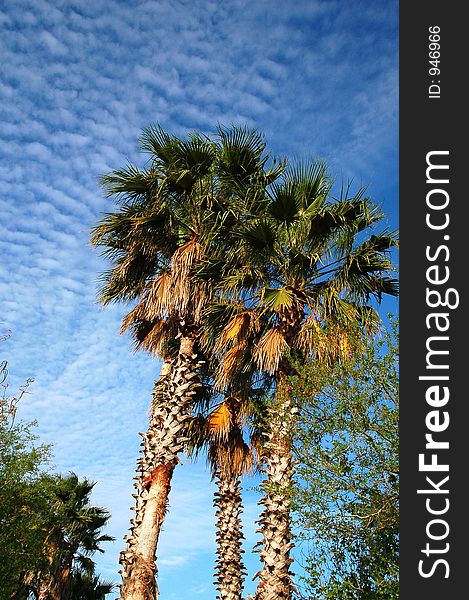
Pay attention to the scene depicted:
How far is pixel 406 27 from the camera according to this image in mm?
4816

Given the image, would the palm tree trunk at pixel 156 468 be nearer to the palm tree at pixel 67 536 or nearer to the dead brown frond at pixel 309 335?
the dead brown frond at pixel 309 335

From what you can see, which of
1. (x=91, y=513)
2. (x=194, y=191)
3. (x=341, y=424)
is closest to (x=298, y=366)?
(x=341, y=424)

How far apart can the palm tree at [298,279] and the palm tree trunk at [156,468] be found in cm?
100

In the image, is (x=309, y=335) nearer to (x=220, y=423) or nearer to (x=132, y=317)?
(x=220, y=423)

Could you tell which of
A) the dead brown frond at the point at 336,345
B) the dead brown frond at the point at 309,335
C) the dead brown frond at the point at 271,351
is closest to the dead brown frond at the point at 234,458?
the dead brown frond at the point at 271,351

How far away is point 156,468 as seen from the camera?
1103 centimetres

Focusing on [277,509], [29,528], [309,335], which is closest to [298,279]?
[309,335]

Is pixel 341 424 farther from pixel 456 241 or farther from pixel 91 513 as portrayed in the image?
pixel 91 513

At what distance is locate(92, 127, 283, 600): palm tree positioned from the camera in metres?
11.8

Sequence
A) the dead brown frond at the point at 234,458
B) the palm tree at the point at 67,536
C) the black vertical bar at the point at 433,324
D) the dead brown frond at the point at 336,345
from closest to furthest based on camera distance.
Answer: the black vertical bar at the point at 433,324, the dead brown frond at the point at 336,345, the dead brown frond at the point at 234,458, the palm tree at the point at 67,536

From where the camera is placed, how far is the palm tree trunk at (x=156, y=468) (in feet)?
33.0

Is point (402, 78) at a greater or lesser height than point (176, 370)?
lesser

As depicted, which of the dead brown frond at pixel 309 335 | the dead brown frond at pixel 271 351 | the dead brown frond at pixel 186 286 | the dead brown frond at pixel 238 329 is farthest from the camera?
the dead brown frond at pixel 186 286

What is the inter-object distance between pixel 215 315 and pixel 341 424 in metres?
4.03
